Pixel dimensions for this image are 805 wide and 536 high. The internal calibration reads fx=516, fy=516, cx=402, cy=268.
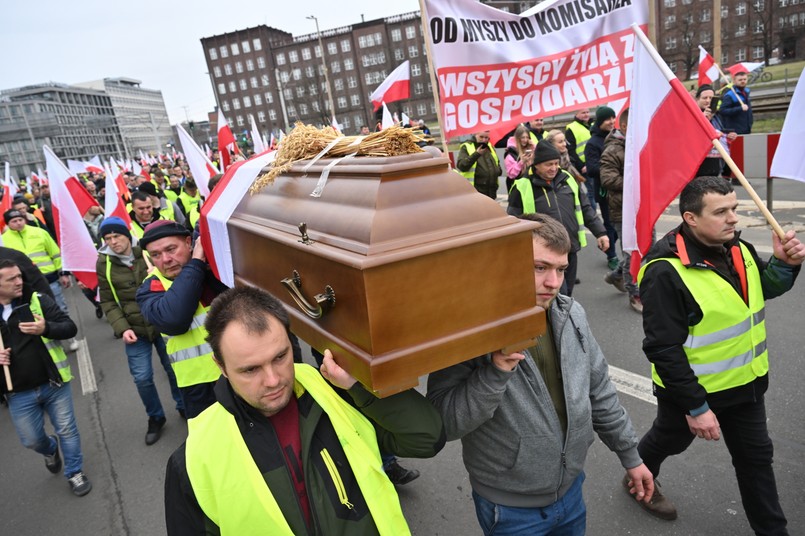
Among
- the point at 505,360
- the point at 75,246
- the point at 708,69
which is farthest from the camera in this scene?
the point at 708,69

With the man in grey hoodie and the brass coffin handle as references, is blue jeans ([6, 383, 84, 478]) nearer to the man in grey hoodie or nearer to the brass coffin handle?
the brass coffin handle

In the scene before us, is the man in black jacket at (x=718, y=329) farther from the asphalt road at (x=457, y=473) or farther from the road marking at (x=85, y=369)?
the road marking at (x=85, y=369)

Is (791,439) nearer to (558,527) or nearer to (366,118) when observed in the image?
(558,527)

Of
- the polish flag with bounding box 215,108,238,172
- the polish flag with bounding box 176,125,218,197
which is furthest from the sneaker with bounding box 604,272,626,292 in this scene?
the polish flag with bounding box 215,108,238,172

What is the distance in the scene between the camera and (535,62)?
14.4 feet

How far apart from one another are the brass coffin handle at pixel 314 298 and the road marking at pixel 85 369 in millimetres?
5335

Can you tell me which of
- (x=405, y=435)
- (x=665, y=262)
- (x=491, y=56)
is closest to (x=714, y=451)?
(x=665, y=262)

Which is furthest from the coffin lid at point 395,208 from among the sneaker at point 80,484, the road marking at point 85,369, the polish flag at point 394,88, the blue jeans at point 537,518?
the polish flag at point 394,88

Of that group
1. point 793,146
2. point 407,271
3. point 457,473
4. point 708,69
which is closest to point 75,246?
point 457,473

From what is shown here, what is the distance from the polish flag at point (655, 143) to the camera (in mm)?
2734

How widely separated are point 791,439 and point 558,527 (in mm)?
2183

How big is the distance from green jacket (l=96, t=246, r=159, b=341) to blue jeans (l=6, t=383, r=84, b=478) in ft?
2.10

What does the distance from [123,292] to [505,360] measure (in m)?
3.91

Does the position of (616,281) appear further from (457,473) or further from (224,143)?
(224,143)
